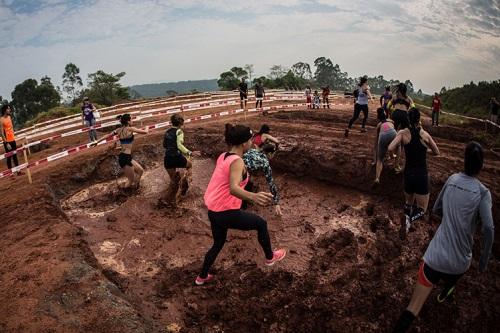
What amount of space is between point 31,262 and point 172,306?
6.62 ft

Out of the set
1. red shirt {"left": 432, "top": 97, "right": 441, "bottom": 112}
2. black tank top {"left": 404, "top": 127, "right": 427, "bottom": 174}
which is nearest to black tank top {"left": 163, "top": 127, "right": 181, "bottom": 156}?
black tank top {"left": 404, "top": 127, "right": 427, "bottom": 174}

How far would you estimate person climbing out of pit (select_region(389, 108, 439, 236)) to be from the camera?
511 centimetres

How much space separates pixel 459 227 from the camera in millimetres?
3289

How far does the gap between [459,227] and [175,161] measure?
507cm

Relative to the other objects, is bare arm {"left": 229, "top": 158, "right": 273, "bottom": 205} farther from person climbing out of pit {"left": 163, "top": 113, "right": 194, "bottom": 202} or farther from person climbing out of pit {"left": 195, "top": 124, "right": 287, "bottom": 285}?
person climbing out of pit {"left": 163, "top": 113, "right": 194, "bottom": 202}

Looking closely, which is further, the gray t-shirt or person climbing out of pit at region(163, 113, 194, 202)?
person climbing out of pit at region(163, 113, 194, 202)

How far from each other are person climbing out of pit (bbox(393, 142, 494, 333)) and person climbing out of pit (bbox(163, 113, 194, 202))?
4578 mm

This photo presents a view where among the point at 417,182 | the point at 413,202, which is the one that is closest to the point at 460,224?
the point at 417,182

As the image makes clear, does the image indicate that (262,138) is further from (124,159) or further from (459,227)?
(459,227)

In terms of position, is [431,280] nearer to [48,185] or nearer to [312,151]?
[312,151]

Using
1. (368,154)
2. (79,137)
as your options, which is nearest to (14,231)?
(368,154)

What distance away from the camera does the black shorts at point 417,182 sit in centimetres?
520

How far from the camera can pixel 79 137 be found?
14.7m

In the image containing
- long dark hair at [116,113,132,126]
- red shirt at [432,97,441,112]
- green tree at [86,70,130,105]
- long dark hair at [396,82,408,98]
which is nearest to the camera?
long dark hair at [396,82,408,98]
